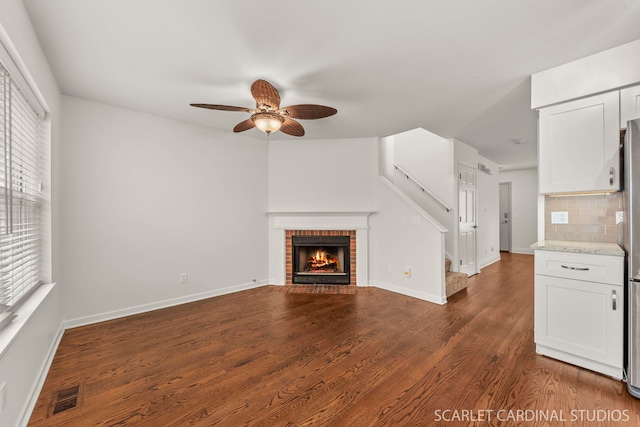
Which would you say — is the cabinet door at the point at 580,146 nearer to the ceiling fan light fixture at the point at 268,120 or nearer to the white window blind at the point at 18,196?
the ceiling fan light fixture at the point at 268,120

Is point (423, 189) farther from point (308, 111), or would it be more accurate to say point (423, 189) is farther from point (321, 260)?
point (308, 111)

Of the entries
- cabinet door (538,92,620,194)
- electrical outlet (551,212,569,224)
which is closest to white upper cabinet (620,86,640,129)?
cabinet door (538,92,620,194)

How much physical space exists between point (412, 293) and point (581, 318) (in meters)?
1.96

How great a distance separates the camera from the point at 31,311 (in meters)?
1.70

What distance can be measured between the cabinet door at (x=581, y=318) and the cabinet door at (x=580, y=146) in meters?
0.81

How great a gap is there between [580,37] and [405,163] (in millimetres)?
3320

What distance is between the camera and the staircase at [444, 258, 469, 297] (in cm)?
380

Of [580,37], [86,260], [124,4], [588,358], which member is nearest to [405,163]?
[580,37]

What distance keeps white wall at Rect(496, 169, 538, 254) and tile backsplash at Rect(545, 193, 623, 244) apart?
5.83 meters

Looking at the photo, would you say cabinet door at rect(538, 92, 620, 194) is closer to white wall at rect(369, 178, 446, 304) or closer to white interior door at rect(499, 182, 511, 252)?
white wall at rect(369, 178, 446, 304)

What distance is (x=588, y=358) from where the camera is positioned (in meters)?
2.00

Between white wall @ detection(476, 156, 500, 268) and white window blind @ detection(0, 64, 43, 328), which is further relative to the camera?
white wall @ detection(476, 156, 500, 268)

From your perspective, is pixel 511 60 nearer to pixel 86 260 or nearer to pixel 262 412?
pixel 262 412

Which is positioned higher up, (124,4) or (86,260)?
(124,4)
